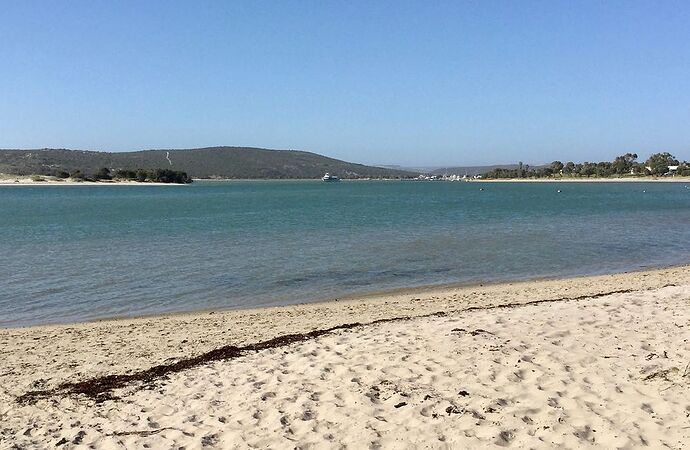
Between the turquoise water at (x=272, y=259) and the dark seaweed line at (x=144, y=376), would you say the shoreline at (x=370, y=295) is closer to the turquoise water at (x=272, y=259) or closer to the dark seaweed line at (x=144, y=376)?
the turquoise water at (x=272, y=259)

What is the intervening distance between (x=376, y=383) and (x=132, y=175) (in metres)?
177

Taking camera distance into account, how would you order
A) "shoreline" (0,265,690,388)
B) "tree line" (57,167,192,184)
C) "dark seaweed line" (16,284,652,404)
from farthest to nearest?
"tree line" (57,167,192,184), "shoreline" (0,265,690,388), "dark seaweed line" (16,284,652,404)

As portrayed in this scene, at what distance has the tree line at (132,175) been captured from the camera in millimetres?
165625

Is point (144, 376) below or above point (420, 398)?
below

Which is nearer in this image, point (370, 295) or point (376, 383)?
point (376, 383)

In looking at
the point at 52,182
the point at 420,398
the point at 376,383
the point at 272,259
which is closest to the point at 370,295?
the point at 272,259

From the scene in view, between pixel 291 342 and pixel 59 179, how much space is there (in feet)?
574

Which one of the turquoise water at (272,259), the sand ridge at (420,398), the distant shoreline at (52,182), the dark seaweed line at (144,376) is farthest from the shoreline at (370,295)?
the distant shoreline at (52,182)

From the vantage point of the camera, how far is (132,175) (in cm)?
17150

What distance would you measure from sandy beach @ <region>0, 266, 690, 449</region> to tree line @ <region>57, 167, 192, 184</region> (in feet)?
549

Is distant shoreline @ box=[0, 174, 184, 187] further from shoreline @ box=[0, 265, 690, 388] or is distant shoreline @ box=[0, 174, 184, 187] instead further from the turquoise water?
shoreline @ box=[0, 265, 690, 388]

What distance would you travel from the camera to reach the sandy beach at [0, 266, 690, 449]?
5656 millimetres

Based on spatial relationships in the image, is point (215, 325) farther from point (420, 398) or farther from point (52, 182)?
point (52, 182)

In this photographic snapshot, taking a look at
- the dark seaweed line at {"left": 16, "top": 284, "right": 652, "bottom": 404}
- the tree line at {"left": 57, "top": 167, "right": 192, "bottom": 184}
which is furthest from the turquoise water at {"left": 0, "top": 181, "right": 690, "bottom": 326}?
the tree line at {"left": 57, "top": 167, "right": 192, "bottom": 184}
